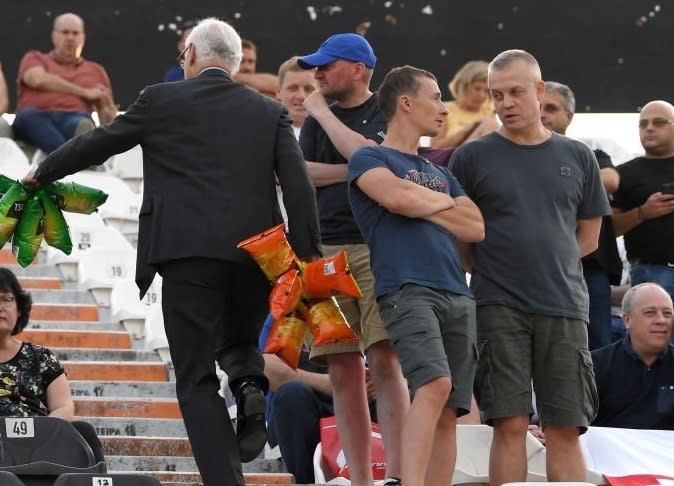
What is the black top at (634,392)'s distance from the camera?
6.44m

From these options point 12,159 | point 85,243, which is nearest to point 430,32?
point 12,159

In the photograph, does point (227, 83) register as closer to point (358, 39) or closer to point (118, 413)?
point (358, 39)

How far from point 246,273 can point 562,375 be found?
102 centimetres

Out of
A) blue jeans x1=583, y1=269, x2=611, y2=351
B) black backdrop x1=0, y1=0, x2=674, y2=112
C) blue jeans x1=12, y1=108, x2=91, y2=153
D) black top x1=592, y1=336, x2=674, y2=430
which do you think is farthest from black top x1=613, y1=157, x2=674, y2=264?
black backdrop x1=0, y1=0, x2=674, y2=112

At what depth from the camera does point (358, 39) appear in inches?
220

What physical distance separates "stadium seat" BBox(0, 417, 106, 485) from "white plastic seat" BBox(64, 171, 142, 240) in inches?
170

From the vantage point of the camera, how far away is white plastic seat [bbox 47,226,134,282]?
877cm

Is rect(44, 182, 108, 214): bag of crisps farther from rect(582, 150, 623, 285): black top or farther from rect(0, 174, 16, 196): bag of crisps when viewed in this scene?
rect(582, 150, 623, 285): black top

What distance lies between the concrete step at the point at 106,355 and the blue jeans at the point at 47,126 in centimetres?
225

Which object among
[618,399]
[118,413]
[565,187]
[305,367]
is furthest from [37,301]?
[565,187]

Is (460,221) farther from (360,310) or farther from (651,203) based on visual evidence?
(651,203)

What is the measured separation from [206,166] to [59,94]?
5.20 m

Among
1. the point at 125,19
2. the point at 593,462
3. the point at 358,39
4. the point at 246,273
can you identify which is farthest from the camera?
the point at 125,19

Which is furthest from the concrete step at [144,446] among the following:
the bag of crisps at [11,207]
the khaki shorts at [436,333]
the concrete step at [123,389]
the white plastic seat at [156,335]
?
the khaki shorts at [436,333]
